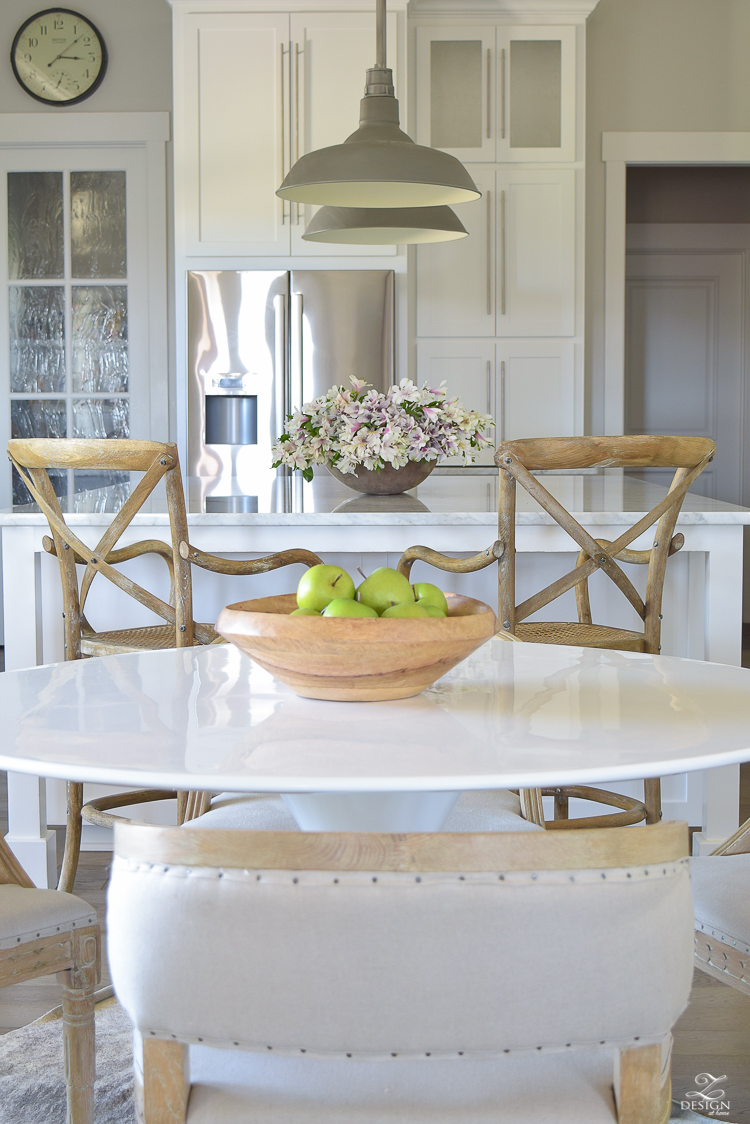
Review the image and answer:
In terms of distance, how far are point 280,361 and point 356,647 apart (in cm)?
336

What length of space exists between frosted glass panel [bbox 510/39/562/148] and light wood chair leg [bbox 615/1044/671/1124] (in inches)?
170

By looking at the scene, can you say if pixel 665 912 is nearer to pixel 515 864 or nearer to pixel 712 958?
pixel 515 864

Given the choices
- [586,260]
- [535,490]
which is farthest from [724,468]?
[535,490]

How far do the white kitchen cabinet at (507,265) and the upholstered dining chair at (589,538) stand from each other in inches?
104

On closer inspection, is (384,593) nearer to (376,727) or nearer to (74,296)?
(376,727)

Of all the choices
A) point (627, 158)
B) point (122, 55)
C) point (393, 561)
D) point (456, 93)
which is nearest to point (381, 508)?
point (393, 561)

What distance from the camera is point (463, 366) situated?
4.60m

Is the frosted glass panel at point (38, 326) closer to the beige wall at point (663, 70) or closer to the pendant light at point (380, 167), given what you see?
the pendant light at point (380, 167)

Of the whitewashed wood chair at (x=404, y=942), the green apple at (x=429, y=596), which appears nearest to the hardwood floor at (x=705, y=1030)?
the green apple at (x=429, y=596)

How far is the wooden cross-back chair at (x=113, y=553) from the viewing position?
1953mm

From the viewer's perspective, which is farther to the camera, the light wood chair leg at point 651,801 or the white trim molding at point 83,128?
the white trim molding at point 83,128

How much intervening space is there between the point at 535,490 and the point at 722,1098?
3.31 ft

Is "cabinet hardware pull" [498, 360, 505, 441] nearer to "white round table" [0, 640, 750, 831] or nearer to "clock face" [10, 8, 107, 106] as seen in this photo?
"clock face" [10, 8, 107, 106]

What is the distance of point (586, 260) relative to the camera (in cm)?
478
